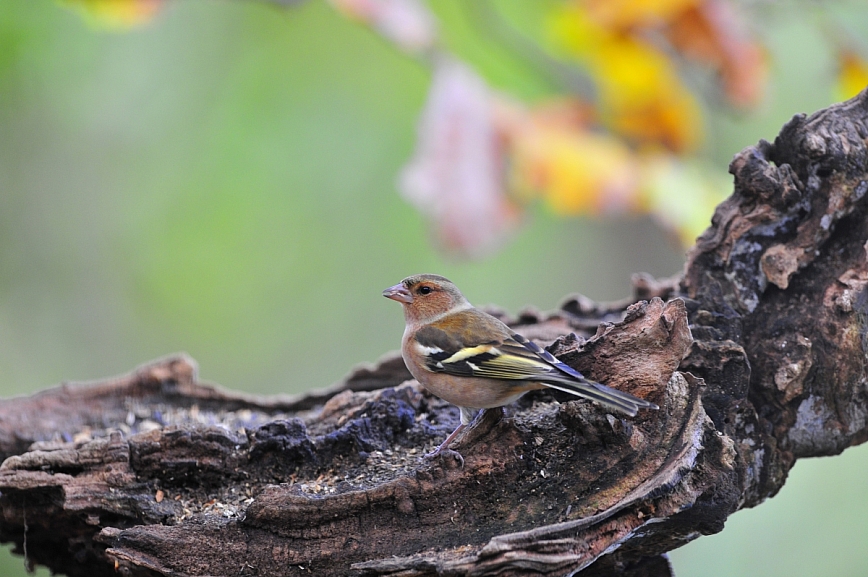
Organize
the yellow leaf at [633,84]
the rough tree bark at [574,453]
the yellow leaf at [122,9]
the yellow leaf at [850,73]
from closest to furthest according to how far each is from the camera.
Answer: the rough tree bark at [574,453], the yellow leaf at [850,73], the yellow leaf at [122,9], the yellow leaf at [633,84]

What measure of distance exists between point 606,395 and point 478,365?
0.80 metres

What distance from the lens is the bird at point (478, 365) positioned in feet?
9.59

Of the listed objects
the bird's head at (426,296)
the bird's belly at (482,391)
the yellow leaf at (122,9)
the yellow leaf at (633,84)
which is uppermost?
the yellow leaf at (122,9)

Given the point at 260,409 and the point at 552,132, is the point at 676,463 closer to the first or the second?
the point at 260,409

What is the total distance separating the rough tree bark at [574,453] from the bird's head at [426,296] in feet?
2.08

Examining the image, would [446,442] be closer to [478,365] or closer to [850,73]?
[478,365]

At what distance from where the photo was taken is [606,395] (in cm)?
277

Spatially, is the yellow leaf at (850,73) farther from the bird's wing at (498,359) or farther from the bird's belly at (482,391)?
the bird's belly at (482,391)

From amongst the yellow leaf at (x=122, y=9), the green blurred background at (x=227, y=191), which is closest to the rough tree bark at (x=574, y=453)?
the yellow leaf at (x=122, y=9)

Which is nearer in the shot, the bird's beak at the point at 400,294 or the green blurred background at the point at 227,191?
the bird's beak at the point at 400,294

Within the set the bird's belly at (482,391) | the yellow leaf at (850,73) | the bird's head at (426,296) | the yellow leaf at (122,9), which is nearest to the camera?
the bird's belly at (482,391)

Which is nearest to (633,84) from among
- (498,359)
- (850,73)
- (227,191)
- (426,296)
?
(850,73)

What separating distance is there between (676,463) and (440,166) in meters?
3.12

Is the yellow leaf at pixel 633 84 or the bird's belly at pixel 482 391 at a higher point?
Result: the yellow leaf at pixel 633 84
